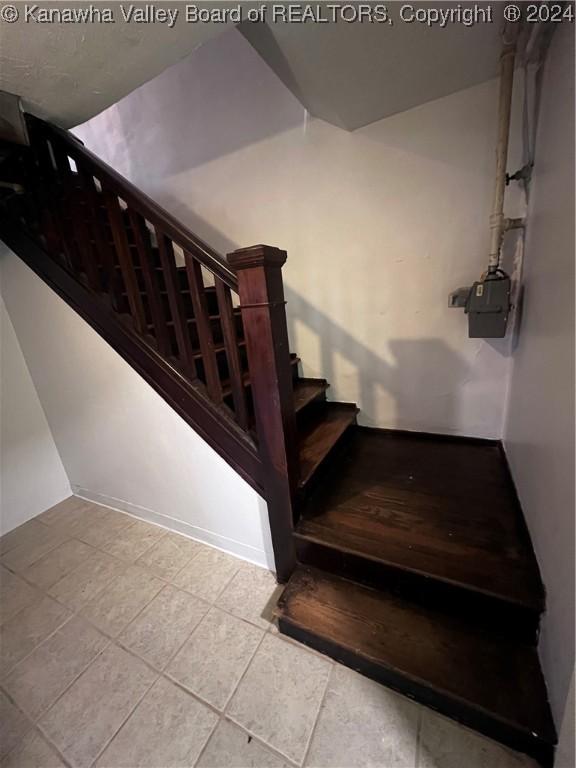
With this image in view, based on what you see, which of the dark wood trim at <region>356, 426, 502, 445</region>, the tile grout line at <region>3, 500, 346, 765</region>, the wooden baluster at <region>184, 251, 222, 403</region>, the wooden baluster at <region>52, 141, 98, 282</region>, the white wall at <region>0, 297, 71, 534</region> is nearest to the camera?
the tile grout line at <region>3, 500, 346, 765</region>

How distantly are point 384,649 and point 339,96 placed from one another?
2.19 m

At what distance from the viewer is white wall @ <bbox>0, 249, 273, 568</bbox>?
1458 mm

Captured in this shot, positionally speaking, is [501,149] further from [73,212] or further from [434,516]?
[73,212]

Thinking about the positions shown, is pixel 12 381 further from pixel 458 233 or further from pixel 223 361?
pixel 458 233

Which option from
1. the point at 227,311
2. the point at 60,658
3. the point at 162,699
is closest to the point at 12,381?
the point at 60,658

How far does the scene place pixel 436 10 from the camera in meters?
0.91

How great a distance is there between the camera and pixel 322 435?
5.34 ft

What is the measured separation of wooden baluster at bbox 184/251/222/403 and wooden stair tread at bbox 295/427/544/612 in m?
0.71

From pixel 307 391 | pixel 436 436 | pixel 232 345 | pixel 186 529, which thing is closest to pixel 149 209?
pixel 232 345

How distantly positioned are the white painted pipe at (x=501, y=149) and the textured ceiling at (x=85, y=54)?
1065mm

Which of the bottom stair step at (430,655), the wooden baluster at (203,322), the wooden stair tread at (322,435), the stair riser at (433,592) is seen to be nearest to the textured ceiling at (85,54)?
the wooden baluster at (203,322)

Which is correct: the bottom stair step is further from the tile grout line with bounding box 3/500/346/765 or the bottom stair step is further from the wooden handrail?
the wooden handrail

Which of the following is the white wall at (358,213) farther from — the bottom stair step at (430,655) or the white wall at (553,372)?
the bottom stair step at (430,655)

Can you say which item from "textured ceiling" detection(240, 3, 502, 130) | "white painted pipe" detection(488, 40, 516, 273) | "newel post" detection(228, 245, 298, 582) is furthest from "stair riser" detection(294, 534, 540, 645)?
"textured ceiling" detection(240, 3, 502, 130)
